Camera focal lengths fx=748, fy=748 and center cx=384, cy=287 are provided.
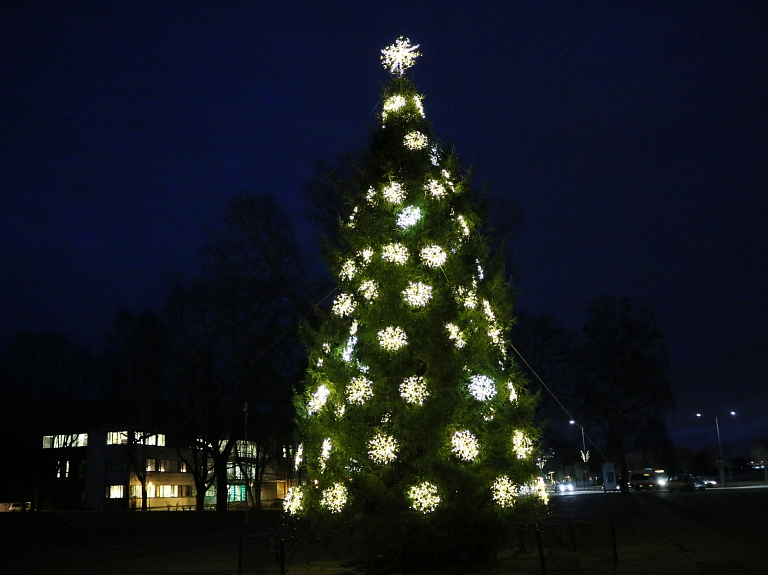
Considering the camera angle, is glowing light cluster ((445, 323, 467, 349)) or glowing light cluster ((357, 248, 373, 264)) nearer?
glowing light cluster ((445, 323, 467, 349))

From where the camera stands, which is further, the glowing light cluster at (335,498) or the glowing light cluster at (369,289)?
the glowing light cluster at (369,289)

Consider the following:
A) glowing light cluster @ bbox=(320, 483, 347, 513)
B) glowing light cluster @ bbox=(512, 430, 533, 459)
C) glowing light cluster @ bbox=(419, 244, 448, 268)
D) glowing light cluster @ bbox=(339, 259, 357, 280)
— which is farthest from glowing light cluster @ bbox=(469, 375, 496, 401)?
glowing light cluster @ bbox=(339, 259, 357, 280)

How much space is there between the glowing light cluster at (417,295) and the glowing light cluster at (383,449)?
2.80m

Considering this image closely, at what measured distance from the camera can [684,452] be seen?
125 meters

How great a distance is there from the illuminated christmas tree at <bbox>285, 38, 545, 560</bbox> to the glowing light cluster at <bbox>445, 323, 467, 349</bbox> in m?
0.02

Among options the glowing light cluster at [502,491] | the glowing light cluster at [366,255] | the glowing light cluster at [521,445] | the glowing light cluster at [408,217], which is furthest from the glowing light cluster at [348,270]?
the glowing light cluster at [502,491]

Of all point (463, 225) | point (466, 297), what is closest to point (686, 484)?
point (463, 225)

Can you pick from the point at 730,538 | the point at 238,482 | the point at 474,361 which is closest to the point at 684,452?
the point at 238,482

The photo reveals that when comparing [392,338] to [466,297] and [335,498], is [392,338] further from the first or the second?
[335,498]

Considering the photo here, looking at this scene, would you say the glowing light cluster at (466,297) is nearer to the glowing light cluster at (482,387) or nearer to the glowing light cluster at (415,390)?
the glowing light cluster at (482,387)

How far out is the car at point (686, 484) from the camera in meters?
61.5

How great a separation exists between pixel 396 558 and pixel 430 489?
173 cm

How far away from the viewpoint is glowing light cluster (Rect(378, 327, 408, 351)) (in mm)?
15367

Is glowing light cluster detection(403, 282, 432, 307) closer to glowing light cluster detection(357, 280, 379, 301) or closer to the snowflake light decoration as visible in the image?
glowing light cluster detection(357, 280, 379, 301)
